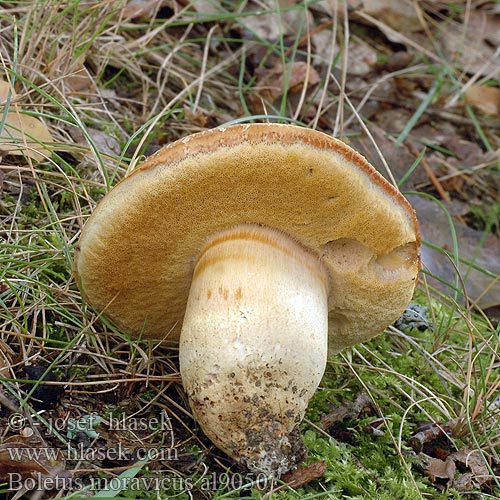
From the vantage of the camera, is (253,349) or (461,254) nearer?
(253,349)

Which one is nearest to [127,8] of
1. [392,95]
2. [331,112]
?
[331,112]

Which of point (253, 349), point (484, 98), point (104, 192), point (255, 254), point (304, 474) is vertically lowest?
point (484, 98)

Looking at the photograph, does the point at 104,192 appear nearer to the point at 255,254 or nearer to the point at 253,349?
the point at 255,254

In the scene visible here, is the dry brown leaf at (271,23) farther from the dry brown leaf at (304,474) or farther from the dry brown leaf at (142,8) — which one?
the dry brown leaf at (304,474)

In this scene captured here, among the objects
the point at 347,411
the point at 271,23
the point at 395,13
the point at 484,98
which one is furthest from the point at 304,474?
the point at 395,13

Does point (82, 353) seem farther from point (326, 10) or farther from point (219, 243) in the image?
point (326, 10)

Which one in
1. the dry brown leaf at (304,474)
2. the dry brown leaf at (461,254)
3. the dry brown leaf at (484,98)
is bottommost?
the dry brown leaf at (461,254)

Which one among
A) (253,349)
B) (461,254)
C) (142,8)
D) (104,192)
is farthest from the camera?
(142,8)

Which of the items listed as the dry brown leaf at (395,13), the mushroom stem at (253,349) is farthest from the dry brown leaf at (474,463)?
the dry brown leaf at (395,13)

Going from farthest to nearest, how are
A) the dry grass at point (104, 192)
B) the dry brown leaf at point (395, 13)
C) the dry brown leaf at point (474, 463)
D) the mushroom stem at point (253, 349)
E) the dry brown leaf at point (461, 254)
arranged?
the dry brown leaf at point (395, 13), the dry brown leaf at point (461, 254), the dry brown leaf at point (474, 463), the dry grass at point (104, 192), the mushroom stem at point (253, 349)
